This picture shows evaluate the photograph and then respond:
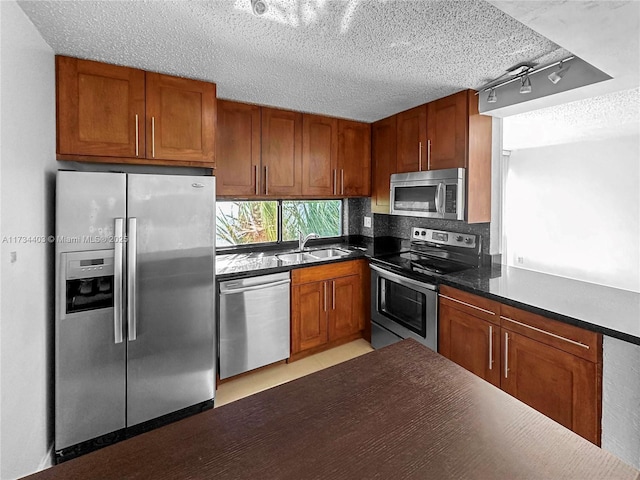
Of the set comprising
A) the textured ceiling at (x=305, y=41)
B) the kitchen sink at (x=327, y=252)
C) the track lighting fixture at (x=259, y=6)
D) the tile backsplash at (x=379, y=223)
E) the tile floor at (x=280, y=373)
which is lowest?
the tile floor at (x=280, y=373)

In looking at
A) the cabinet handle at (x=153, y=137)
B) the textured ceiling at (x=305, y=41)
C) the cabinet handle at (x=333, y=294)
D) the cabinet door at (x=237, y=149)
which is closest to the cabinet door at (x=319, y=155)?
the cabinet door at (x=237, y=149)

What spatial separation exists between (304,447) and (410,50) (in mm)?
1977

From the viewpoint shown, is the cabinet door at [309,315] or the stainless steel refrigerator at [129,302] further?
the cabinet door at [309,315]

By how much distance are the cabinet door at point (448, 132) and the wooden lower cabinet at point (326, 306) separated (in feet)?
4.06

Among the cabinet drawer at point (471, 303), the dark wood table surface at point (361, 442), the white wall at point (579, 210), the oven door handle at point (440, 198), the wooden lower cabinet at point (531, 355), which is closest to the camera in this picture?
the dark wood table surface at point (361, 442)

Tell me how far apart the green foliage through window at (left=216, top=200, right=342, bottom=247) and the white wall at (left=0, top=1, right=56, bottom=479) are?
4.73 ft

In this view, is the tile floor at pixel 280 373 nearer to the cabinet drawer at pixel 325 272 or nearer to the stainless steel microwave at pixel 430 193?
the cabinet drawer at pixel 325 272

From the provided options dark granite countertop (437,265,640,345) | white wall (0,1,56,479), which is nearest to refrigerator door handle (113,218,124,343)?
white wall (0,1,56,479)

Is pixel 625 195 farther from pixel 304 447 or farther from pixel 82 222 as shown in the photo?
pixel 82 222

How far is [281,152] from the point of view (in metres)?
3.03

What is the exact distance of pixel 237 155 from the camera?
280 centimetres

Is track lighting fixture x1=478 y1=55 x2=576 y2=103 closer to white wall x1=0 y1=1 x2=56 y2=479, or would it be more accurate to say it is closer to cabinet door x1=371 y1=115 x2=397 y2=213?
cabinet door x1=371 y1=115 x2=397 y2=213

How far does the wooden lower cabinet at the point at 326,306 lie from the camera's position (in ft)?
9.42

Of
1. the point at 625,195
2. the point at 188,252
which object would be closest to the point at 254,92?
the point at 188,252
